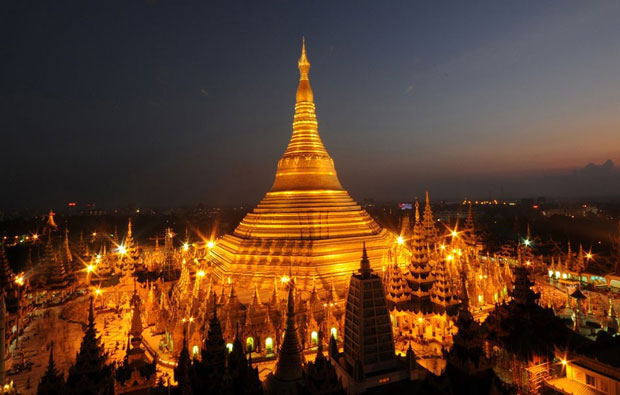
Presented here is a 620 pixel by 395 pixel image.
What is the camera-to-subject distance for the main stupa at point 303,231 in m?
23.5

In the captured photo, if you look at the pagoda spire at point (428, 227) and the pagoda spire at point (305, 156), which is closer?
the pagoda spire at point (428, 227)

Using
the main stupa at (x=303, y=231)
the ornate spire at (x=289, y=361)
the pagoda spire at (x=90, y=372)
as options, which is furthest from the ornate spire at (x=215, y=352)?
the main stupa at (x=303, y=231)

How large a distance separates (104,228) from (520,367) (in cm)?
8704

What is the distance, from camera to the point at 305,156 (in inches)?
1121

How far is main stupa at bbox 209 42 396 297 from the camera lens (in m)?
23.5

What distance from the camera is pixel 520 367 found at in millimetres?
14734

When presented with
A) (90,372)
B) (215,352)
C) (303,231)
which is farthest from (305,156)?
(90,372)

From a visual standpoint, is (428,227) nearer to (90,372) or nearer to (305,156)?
(305,156)

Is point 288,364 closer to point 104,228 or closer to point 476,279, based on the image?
point 476,279

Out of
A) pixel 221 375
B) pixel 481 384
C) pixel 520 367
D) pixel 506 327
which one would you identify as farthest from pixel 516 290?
pixel 221 375

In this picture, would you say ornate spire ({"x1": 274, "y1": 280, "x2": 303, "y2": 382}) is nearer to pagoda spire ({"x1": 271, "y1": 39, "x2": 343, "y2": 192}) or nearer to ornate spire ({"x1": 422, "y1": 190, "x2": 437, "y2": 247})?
ornate spire ({"x1": 422, "y1": 190, "x2": 437, "y2": 247})

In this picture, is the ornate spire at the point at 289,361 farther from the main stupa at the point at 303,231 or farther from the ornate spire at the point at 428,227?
the ornate spire at the point at 428,227

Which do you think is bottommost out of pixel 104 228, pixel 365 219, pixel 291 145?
pixel 104 228

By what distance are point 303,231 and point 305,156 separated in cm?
649
